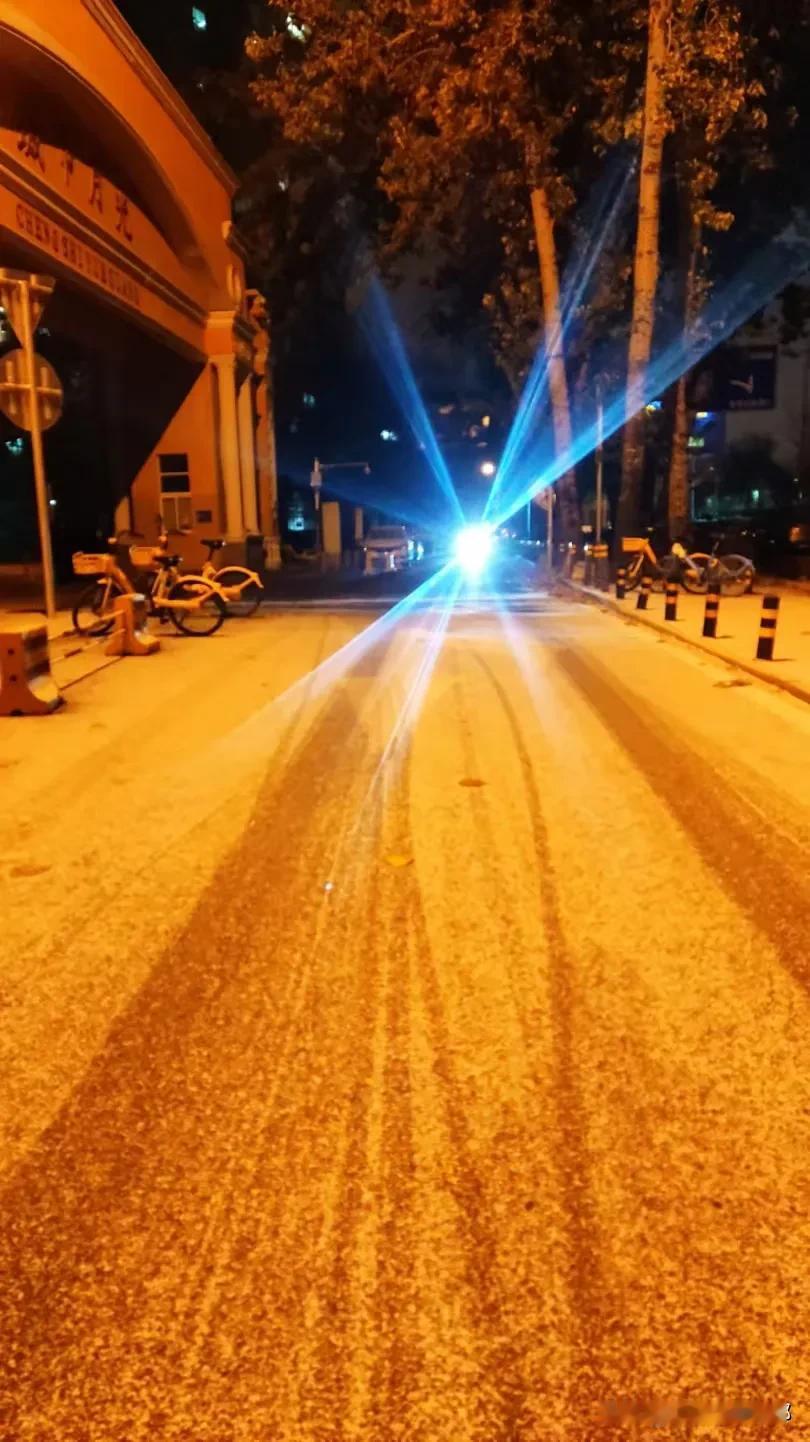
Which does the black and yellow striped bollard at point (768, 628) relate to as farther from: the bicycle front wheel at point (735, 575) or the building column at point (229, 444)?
the building column at point (229, 444)

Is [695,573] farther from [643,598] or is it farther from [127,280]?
[127,280]

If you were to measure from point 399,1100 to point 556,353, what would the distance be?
94.7ft

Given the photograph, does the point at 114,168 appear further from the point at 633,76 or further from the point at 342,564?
the point at 342,564

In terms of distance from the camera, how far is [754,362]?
102 feet

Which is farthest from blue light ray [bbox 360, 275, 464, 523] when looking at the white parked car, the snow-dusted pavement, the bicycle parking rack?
the snow-dusted pavement

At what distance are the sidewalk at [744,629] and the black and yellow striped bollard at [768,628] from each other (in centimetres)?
12

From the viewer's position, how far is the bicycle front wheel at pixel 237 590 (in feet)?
55.8

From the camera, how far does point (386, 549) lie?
43469mm

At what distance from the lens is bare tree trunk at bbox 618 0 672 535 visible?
74.3 ft

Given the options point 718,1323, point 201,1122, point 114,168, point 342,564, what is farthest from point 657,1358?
point 342,564

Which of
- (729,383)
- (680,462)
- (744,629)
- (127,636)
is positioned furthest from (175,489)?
(744,629)

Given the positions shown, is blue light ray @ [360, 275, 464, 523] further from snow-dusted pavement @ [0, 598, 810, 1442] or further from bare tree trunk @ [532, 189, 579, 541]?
snow-dusted pavement @ [0, 598, 810, 1442]

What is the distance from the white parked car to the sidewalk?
1812cm

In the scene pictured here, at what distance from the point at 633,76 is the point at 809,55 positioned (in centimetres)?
525
